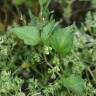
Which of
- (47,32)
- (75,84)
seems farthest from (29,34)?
(75,84)

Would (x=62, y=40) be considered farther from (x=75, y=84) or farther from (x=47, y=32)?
(x=75, y=84)

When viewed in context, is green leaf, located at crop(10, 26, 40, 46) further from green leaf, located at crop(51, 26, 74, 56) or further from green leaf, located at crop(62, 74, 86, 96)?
green leaf, located at crop(62, 74, 86, 96)

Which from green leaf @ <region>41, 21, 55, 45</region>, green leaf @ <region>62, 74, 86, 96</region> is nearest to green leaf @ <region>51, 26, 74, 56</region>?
green leaf @ <region>41, 21, 55, 45</region>

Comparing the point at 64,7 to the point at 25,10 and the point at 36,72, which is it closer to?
the point at 25,10

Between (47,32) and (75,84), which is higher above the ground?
(47,32)

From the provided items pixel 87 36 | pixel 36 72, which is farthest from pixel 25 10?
pixel 36 72

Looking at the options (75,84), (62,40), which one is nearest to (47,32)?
(62,40)
